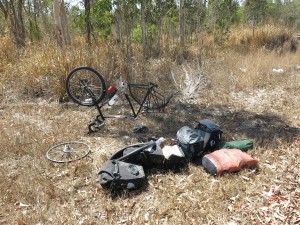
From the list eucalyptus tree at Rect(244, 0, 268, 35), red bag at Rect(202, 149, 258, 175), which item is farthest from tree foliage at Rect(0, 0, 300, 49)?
red bag at Rect(202, 149, 258, 175)

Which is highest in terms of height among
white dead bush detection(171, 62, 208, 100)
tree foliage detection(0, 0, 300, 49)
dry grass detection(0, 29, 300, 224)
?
tree foliage detection(0, 0, 300, 49)

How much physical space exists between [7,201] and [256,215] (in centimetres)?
263

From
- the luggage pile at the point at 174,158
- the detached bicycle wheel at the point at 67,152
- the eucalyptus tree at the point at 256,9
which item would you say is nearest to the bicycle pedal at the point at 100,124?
the detached bicycle wheel at the point at 67,152

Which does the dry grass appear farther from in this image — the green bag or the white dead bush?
the green bag

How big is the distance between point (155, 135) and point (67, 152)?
1425 millimetres

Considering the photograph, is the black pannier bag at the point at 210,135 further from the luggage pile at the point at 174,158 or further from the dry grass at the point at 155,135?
the dry grass at the point at 155,135

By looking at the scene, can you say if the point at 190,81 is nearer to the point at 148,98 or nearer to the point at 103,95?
the point at 148,98

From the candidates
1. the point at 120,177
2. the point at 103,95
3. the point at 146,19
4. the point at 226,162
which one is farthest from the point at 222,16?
the point at 120,177

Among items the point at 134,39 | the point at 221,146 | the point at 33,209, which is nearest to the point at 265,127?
the point at 221,146

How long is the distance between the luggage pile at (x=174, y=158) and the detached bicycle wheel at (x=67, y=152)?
680mm

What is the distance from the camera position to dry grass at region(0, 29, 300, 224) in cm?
280

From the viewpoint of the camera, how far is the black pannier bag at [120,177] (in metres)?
3.01

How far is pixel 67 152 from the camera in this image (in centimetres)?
382

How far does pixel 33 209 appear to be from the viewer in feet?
9.47
